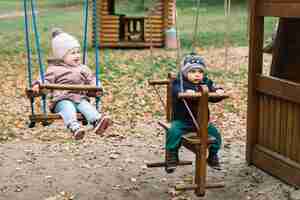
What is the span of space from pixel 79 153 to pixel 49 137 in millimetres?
1052

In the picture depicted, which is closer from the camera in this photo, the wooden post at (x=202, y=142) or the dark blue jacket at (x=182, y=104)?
the wooden post at (x=202, y=142)

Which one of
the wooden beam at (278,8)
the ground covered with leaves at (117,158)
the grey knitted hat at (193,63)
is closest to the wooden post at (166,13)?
the ground covered with leaves at (117,158)

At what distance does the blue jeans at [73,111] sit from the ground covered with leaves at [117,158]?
0.80m

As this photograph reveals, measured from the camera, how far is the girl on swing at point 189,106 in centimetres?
567

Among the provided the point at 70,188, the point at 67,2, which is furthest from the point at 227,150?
the point at 67,2

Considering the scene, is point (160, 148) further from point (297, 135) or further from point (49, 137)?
point (297, 135)

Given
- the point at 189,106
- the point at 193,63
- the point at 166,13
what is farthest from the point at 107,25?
the point at 193,63

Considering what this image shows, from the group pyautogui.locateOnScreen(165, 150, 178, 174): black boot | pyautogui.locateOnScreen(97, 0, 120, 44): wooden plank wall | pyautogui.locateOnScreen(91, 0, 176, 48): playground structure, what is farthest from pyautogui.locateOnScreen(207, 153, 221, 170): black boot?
pyautogui.locateOnScreen(97, 0, 120, 44): wooden plank wall

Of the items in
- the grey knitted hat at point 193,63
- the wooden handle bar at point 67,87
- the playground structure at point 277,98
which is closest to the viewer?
the wooden handle bar at point 67,87

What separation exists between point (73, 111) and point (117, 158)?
1800mm

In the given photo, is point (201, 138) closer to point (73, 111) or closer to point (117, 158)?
point (73, 111)

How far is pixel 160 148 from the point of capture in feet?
26.2

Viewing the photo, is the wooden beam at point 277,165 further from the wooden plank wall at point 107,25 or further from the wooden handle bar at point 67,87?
the wooden plank wall at point 107,25

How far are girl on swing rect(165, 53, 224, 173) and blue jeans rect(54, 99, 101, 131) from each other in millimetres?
692
